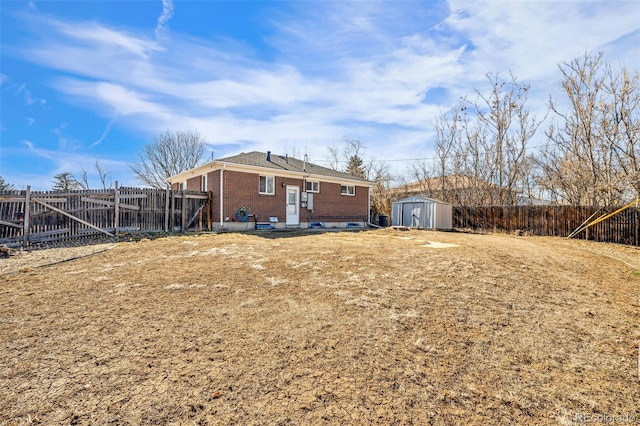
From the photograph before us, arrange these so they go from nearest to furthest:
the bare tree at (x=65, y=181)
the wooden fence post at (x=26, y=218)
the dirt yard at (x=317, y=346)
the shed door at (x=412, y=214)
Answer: the dirt yard at (x=317, y=346) → the wooden fence post at (x=26, y=218) → the shed door at (x=412, y=214) → the bare tree at (x=65, y=181)

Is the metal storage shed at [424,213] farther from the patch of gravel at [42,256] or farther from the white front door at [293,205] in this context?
the patch of gravel at [42,256]

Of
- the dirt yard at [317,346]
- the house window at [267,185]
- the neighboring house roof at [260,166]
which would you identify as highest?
the neighboring house roof at [260,166]

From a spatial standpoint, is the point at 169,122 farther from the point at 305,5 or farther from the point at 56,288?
the point at 56,288

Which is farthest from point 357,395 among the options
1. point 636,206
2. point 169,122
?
point 169,122

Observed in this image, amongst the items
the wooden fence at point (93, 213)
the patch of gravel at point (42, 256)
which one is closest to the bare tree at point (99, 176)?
the wooden fence at point (93, 213)

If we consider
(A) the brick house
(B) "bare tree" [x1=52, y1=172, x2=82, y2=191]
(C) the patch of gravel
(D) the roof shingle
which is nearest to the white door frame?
(A) the brick house

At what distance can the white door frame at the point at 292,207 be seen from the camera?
15.1m

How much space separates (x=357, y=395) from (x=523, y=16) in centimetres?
1111

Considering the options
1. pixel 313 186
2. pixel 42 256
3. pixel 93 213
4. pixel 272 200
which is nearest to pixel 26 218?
pixel 93 213

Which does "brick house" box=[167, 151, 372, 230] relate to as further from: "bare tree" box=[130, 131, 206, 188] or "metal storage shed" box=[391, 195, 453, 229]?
"bare tree" box=[130, 131, 206, 188]

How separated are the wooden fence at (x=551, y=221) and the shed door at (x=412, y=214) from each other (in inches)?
94.2

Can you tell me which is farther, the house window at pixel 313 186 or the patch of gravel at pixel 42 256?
the house window at pixel 313 186

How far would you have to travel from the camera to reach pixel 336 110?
66.8ft

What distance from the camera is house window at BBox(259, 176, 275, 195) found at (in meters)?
14.1
